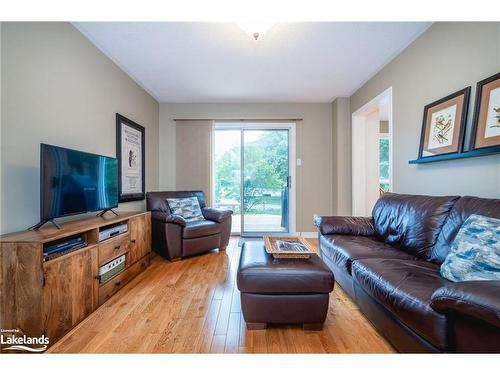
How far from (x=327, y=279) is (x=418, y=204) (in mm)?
1179

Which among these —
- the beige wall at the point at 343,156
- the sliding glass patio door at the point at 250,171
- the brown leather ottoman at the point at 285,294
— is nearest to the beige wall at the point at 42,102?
the brown leather ottoman at the point at 285,294

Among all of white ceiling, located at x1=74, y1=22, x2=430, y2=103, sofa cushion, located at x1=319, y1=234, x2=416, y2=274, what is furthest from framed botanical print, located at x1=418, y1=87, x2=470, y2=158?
sofa cushion, located at x1=319, y1=234, x2=416, y2=274

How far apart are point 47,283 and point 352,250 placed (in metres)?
2.18

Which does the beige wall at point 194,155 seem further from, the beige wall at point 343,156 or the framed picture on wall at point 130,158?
the beige wall at point 343,156

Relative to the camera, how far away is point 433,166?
2.15 meters

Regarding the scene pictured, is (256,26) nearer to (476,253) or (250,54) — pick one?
(250,54)

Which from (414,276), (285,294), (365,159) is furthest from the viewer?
(365,159)

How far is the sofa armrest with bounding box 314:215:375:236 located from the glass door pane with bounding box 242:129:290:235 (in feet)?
6.12

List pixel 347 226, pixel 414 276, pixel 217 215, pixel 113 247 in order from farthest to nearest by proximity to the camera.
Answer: pixel 217 215
pixel 347 226
pixel 113 247
pixel 414 276

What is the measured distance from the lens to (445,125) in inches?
78.0

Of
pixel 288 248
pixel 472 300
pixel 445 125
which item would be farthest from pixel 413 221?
pixel 472 300

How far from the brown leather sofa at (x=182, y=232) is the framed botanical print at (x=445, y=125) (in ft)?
8.53

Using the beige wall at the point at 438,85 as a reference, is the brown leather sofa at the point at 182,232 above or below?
below

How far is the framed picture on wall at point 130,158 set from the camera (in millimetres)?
2898
